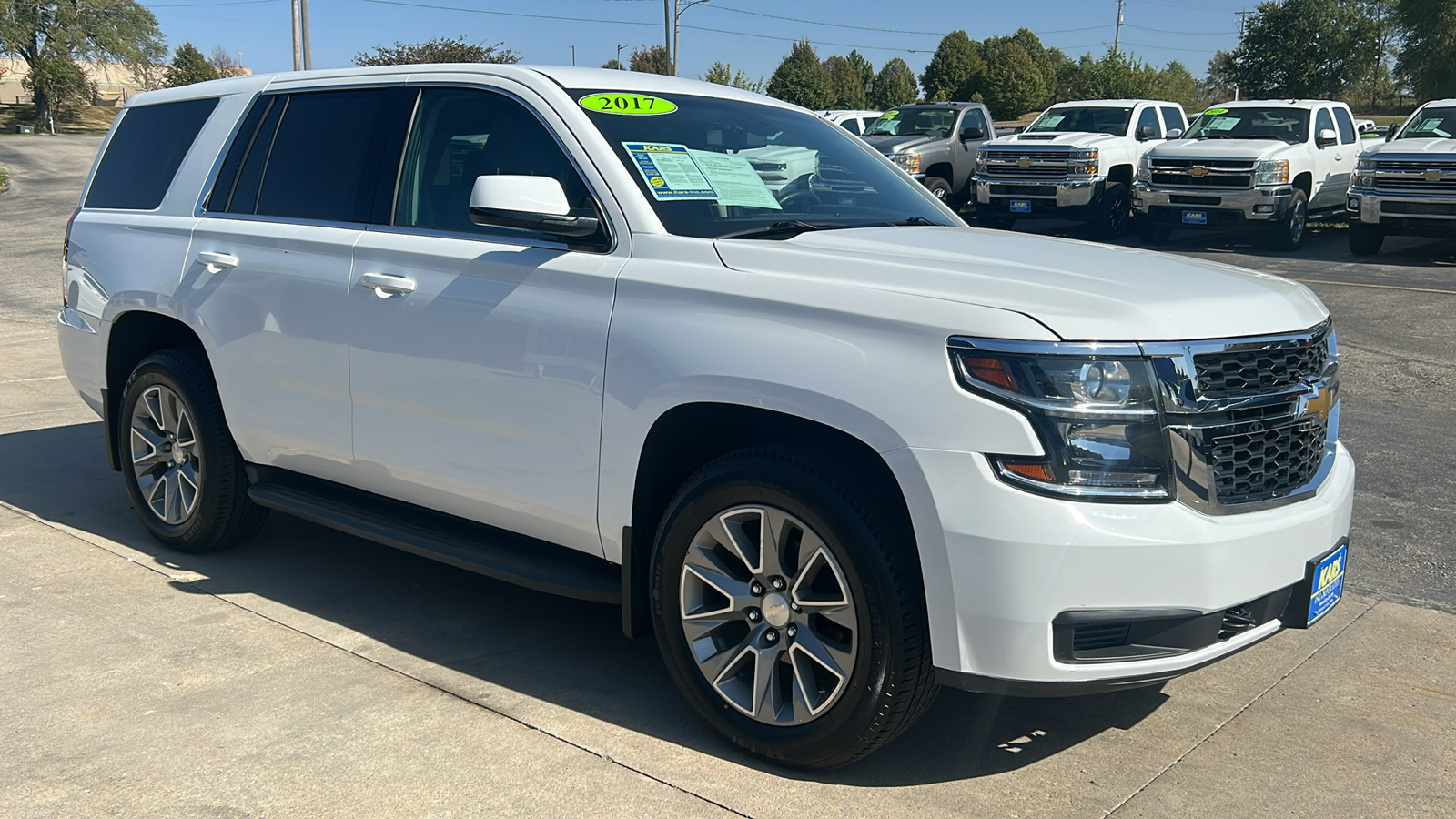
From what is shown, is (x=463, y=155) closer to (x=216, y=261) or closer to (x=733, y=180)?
(x=733, y=180)

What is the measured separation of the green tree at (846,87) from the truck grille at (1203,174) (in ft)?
187

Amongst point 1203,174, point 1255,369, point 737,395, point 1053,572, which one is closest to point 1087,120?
point 1203,174

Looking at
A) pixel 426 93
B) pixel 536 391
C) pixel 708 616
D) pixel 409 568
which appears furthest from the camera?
pixel 409 568

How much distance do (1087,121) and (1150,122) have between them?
3.32 feet

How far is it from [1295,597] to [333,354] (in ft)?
10.4

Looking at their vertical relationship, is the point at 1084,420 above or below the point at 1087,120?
below

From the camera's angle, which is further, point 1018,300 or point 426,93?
point 426,93

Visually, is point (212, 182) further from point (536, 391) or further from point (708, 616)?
point (708, 616)

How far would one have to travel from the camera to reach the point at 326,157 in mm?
4762

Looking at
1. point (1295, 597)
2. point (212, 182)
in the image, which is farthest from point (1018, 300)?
point (212, 182)

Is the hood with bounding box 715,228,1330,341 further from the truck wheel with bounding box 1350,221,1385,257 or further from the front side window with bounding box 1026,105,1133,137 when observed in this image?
the front side window with bounding box 1026,105,1133,137

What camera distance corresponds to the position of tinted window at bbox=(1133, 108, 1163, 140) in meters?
21.1

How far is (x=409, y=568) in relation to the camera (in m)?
5.31

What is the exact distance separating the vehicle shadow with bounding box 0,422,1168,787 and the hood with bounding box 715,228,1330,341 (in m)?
1.31
